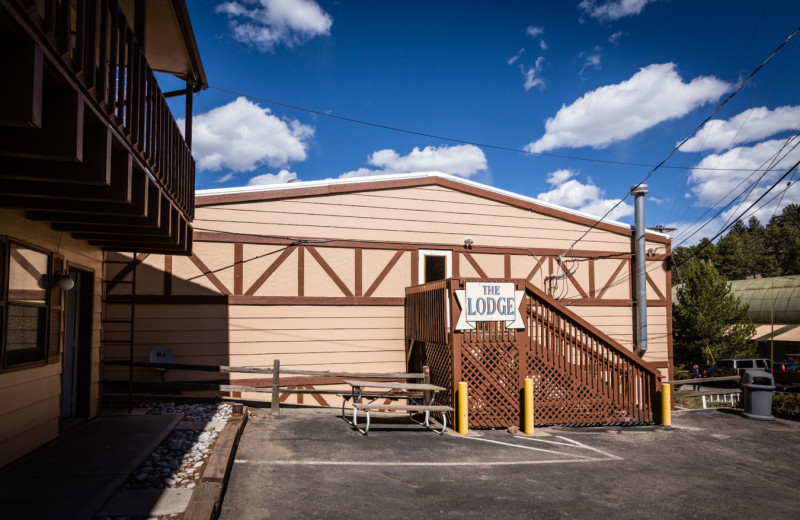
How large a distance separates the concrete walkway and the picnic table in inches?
126

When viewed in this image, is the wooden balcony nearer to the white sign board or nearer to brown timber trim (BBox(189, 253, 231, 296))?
brown timber trim (BBox(189, 253, 231, 296))

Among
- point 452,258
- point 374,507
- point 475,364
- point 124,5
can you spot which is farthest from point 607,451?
point 124,5

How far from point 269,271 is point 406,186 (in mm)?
4015

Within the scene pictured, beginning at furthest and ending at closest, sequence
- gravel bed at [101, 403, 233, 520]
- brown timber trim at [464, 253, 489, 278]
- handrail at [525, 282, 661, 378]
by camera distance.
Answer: brown timber trim at [464, 253, 489, 278] < handrail at [525, 282, 661, 378] < gravel bed at [101, 403, 233, 520]

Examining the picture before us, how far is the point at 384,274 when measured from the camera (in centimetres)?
1347

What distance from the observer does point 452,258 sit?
14109mm

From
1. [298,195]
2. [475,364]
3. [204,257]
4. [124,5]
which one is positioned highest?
[124,5]

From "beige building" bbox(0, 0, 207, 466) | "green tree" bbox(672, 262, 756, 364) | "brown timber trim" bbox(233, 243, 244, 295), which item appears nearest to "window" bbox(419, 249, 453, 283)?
"brown timber trim" bbox(233, 243, 244, 295)

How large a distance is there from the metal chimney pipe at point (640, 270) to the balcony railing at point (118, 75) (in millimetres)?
12878

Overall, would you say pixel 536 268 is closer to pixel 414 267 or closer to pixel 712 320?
pixel 414 267

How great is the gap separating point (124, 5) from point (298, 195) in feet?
19.5

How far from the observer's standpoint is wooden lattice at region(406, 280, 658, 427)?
10.5m

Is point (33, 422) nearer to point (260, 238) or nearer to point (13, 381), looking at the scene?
point (13, 381)

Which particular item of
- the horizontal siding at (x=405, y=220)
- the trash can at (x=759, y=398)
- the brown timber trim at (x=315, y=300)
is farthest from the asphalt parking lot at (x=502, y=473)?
the horizontal siding at (x=405, y=220)
